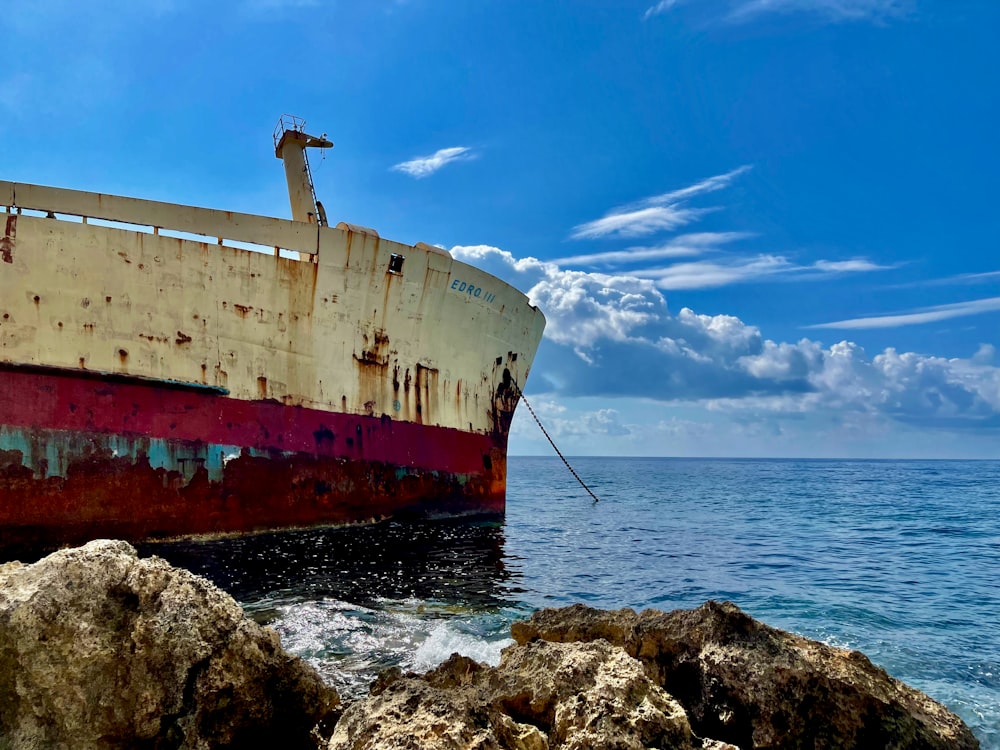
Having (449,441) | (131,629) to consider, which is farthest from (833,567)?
(131,629)

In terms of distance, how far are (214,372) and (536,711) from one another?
8.83 m

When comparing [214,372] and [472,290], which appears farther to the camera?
[472,290]

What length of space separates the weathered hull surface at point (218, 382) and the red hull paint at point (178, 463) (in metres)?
0.02

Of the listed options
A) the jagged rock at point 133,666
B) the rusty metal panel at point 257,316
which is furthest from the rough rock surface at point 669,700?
the rusty metal panel at point 257,316

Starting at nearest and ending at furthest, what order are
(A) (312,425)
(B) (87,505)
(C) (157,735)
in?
1. (C) (157,735)
2. (B) (87,505)
3. (A) (312,425)

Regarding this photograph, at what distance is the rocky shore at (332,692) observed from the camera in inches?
108

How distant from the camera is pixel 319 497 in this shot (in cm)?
1136

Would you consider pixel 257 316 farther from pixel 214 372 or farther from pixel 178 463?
pixel 178 463

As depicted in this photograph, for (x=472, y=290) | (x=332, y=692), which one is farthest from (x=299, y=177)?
(x=332, y=692)

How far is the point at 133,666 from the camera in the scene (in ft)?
9.98

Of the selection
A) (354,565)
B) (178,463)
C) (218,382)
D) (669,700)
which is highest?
(218,382)

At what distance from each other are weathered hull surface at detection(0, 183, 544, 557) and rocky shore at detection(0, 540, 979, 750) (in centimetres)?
685

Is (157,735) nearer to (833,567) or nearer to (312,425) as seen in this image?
(312,425)

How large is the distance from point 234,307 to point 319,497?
343cm
